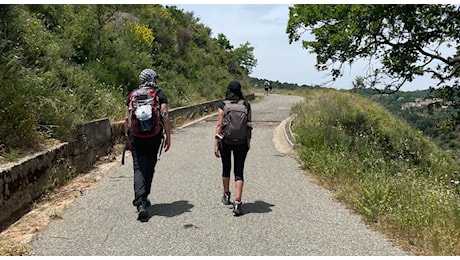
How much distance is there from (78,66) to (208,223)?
37.3ft

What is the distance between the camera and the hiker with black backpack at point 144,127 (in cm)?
575

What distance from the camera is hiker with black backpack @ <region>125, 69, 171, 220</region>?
226 inches

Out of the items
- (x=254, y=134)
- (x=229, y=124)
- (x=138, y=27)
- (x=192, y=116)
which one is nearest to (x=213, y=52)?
(x=138, y=27)

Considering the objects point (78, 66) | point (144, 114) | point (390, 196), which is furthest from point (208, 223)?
point (78, 66)

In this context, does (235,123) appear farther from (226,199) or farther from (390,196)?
(390,196)

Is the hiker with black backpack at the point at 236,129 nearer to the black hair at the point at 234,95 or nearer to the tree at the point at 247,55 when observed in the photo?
the black hair at the point at 234,95

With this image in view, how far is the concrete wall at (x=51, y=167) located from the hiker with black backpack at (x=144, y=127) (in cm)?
155

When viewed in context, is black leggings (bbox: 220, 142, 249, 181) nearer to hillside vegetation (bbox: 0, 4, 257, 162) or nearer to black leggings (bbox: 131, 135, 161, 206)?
black leggings (bbox: 131, 135, 161, 206)

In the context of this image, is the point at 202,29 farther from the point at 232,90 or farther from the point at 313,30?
the point at 232,90

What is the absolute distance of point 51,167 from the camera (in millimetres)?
7211

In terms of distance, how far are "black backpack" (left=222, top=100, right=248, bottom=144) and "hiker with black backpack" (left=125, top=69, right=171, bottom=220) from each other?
785 mm

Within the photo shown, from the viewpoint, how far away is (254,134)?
1538cm

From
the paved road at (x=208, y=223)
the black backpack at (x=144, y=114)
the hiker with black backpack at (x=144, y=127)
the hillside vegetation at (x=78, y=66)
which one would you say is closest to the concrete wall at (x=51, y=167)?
the hillside vegetation at (x=78, y=66)

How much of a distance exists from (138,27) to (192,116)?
755 cm
